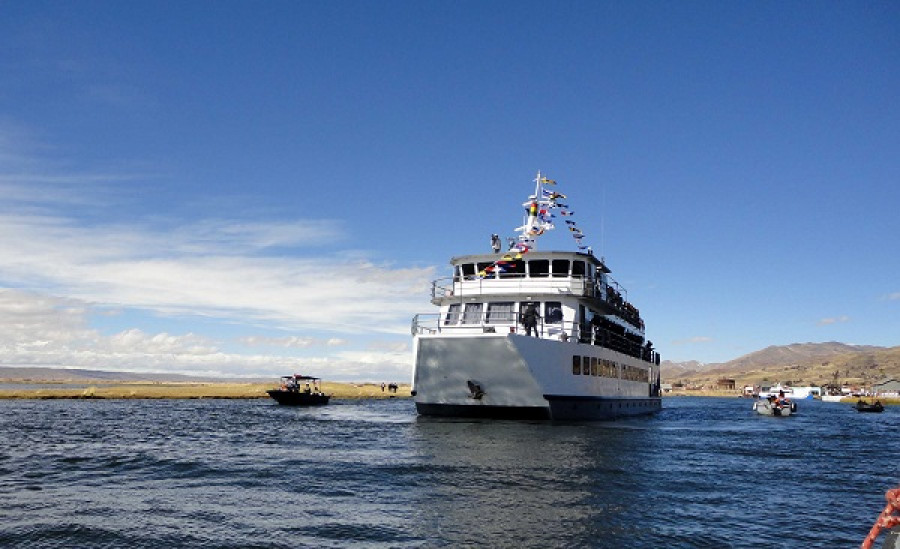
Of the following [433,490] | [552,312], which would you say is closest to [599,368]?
[552,312]

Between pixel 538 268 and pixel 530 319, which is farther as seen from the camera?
pixel 538 268

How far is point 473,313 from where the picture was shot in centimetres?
3588

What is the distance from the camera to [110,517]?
42.1 ft

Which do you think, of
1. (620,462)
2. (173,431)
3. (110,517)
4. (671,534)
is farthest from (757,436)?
(110,517)

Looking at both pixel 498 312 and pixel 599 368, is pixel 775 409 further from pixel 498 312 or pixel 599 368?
pixel 498 312

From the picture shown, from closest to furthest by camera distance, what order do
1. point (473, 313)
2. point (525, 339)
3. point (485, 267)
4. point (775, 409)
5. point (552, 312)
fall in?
point (525, 339)
point (552, 312)
point (473, 313)
point (485, 267)
point (775, 409)

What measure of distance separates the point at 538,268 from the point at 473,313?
4.36 meters

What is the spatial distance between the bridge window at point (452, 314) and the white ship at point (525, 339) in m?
0.05

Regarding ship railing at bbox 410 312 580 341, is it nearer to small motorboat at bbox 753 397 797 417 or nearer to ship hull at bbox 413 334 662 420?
ship hull at bbox 413 334 662 420

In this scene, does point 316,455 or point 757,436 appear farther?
point 757,436

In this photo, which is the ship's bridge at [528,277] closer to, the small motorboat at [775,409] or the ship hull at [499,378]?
the ship hull at [499,378]

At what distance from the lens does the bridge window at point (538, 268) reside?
121ft

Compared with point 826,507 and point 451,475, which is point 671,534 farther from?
point 451,475

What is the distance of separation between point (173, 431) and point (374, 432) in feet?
30.7
